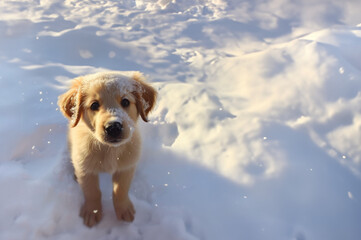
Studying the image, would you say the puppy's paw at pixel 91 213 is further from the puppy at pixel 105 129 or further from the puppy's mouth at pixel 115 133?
the puppy's mouth at pixel 115 133

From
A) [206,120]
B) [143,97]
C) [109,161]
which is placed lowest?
[206,120]

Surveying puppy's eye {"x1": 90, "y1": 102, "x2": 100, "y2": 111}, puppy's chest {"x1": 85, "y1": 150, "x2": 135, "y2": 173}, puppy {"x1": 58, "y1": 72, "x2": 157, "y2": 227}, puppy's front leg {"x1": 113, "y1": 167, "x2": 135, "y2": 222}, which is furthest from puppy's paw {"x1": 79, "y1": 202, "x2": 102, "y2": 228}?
puppy's eye {"x1": 90, "y1": 102, "x2": 100, "y2": 111}

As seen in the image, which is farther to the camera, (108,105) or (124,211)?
(124,211)

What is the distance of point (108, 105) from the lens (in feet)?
4.93

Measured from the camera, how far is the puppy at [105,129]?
1.47m

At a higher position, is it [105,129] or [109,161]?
[105,129]

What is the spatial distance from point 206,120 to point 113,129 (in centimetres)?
119

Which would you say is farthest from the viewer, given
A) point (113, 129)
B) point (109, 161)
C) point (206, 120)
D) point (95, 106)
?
point (206, 120)

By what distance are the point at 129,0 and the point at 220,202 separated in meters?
3.72

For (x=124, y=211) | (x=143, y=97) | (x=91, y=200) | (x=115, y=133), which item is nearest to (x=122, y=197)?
(x=124, y=211)

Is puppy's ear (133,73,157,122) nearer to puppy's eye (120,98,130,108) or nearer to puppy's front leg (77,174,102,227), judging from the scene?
puppy's eye (120,98,130,108)

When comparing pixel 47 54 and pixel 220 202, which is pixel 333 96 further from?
pixel 47 54

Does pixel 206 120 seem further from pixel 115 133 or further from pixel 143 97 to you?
pixel 115 133

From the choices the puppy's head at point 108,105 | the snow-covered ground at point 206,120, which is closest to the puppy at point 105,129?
the puppy's head at point 108,105
